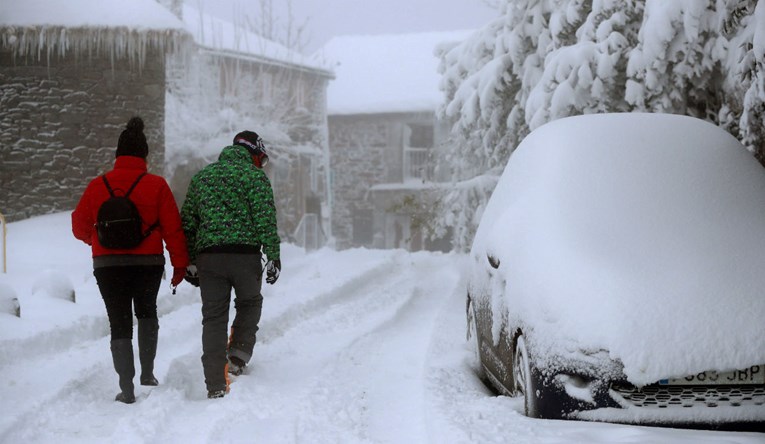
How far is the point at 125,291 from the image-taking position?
5766 mm

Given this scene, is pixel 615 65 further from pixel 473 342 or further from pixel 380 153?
pixel 380 153

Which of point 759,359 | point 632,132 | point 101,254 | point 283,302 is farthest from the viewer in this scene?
point 283,302

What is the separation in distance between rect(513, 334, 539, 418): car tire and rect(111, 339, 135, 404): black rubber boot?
245 centimetres

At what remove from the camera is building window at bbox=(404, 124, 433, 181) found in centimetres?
3259

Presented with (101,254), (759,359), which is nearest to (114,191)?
(101,254)

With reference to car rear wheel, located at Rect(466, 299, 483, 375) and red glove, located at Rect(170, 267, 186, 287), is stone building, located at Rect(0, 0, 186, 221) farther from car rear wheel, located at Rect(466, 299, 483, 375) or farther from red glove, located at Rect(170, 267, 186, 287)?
red glove, located at Rect(170, 267, 186, 287)

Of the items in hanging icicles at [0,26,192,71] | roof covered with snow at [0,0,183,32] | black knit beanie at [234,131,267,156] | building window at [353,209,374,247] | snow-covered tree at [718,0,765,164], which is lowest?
building window at [353,209,374,247]

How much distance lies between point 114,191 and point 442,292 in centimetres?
725

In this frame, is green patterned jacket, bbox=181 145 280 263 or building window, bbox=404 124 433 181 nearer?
green patterned jacket, bbox=181 145 280 263

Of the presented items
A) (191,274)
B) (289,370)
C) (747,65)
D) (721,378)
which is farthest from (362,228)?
(721,378)

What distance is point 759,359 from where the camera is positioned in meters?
4.50

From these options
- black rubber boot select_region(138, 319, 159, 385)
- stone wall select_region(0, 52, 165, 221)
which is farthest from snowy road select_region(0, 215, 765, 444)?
stone wall select_region(0, 52, 165, 221)

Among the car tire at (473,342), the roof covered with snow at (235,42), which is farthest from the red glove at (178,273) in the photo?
the roof covered with snow at (235,42)

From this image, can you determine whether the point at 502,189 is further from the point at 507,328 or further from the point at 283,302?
the point at 283,302
